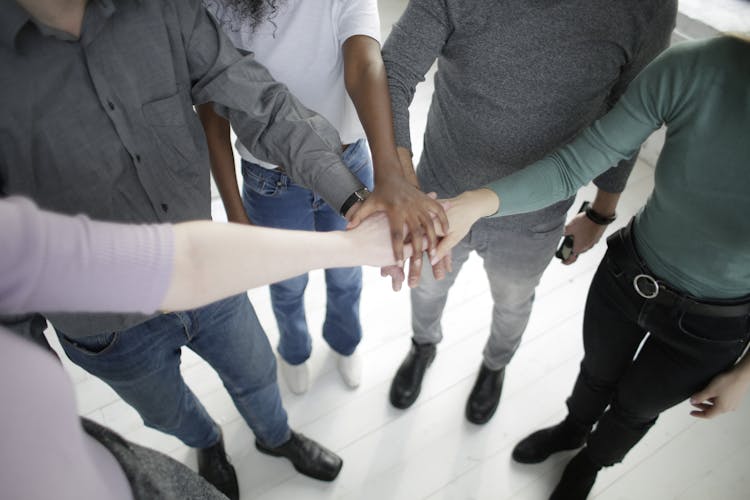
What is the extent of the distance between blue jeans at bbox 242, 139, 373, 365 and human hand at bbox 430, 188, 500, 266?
37 centimetres

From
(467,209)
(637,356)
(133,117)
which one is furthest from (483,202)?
(133,117)

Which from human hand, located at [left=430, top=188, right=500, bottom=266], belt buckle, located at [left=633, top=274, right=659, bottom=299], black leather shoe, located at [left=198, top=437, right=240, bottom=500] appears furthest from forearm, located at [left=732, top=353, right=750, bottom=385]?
black leather shoe, located at [left=198, top=437, right=240, bottom=500]

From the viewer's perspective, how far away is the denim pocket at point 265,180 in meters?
1.22

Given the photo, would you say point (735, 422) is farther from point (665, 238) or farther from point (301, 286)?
point (301, 286)

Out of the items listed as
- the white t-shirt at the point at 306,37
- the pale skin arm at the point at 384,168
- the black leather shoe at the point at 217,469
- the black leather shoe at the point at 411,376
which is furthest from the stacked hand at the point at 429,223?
the black leather shoe at the point at 217,469

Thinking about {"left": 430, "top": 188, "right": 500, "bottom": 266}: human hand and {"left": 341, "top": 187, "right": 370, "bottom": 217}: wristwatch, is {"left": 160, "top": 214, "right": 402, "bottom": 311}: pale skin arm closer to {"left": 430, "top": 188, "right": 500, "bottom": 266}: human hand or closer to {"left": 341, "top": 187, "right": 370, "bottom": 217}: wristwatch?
{"left": 341, "top": 187, "right": 370, "bottom": 217}: wristwatch

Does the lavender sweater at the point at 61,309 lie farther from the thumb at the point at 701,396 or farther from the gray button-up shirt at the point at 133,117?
the thumb at the point at 701,396

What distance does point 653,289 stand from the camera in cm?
101

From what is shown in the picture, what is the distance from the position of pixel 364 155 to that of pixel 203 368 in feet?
3.17

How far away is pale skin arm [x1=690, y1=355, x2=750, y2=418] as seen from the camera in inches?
39.0

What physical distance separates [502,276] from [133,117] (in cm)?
92

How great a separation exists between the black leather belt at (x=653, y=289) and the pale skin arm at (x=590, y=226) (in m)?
0.19

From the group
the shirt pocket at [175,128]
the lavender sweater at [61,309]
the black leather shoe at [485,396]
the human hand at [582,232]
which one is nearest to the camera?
the lavender sweater at [61,309]

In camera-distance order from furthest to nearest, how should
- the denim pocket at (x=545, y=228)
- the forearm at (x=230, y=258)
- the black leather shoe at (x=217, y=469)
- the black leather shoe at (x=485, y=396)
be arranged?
the black leather shoe at (x=485, y=396)
the black leather shoe at (x=217, y=469)
the denim pocket at (x=545, y=228)
the forearm at (x=230, y=258)
